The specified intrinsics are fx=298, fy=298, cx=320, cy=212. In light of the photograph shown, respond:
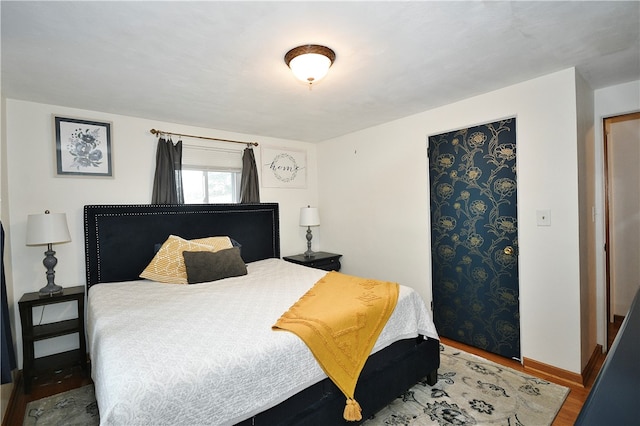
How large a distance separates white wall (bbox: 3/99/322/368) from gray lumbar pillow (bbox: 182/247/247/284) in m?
1.01

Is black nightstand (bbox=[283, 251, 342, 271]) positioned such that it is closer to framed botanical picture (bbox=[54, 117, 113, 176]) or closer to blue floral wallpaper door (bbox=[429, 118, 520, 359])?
blue floral wallpaper door (bbox=[429, 118, 520, 359])

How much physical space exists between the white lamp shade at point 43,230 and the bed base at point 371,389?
7.60 ft

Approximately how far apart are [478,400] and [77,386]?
126 inches

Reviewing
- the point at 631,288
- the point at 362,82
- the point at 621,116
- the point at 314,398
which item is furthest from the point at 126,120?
the point at 631,288

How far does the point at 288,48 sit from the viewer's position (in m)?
1.88

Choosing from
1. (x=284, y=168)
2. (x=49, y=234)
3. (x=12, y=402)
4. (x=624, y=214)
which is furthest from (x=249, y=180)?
(x=624, y=214)

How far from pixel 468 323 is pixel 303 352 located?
218 centimetres

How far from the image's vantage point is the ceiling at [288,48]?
155cm

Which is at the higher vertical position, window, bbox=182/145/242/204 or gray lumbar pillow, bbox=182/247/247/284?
window, bbox=182/145/242/204

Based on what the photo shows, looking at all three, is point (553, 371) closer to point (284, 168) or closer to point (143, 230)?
point (284, 168)

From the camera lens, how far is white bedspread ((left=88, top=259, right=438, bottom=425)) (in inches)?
48.0

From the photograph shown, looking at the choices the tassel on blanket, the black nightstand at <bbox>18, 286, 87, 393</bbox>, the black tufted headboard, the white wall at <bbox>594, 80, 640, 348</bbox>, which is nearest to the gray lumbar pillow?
the black tufted headboard

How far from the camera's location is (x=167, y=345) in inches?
59.2

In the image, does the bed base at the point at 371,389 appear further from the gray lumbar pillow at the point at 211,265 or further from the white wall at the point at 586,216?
the gray lumbar pillow at the point at 211,265
